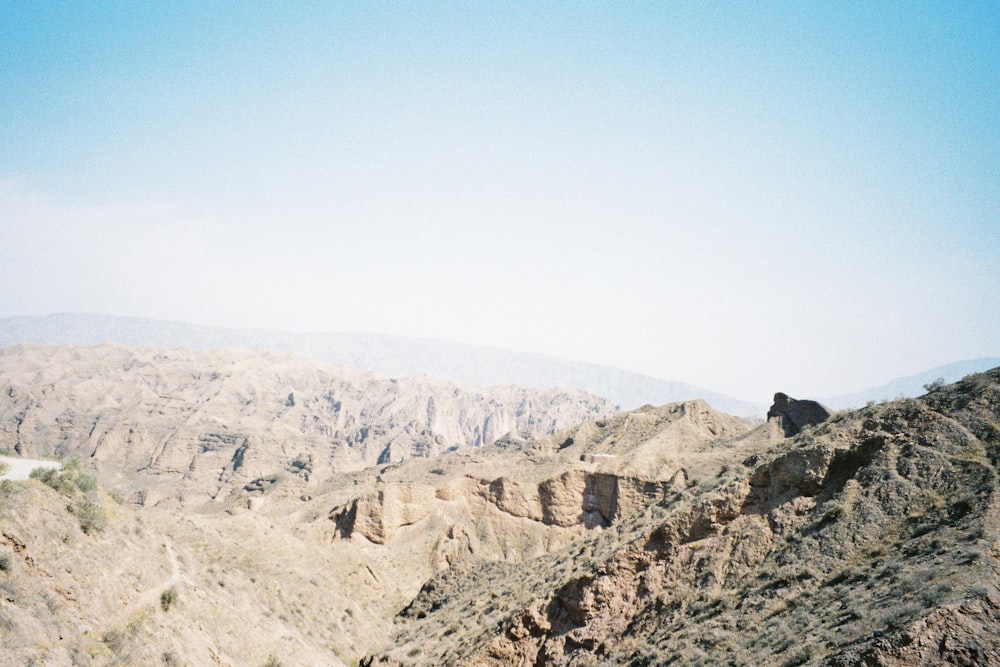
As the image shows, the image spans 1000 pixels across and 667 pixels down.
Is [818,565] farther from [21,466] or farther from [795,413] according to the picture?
[795,413]

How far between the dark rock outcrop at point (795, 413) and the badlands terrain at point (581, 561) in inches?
211

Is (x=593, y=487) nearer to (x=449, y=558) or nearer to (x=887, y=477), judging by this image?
(x=449, y=558)

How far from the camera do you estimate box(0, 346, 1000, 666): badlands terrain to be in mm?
14570

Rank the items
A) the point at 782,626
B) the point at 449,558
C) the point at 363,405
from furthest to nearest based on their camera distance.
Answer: the point at 363,405
the point at 449,558
the point at 782,626

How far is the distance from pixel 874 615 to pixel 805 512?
607 centimetres

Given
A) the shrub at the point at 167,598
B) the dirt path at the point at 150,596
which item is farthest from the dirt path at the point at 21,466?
the shrub at the point at 167,598

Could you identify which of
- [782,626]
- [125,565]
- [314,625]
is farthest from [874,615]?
[314,625]

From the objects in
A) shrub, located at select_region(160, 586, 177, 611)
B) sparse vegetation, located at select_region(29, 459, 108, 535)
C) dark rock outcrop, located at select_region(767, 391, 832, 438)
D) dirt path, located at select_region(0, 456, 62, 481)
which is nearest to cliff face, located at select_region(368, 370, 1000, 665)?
shrub, located at select_region(160, 586, 177, 611)

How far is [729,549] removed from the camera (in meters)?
19.2

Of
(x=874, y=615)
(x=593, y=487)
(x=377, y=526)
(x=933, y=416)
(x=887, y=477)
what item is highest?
(x=933, y=416)

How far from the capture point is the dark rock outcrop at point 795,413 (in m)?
54.5

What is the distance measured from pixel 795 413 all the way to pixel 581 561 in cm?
3574

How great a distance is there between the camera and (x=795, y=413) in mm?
56344

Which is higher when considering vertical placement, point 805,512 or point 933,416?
point 933,416
